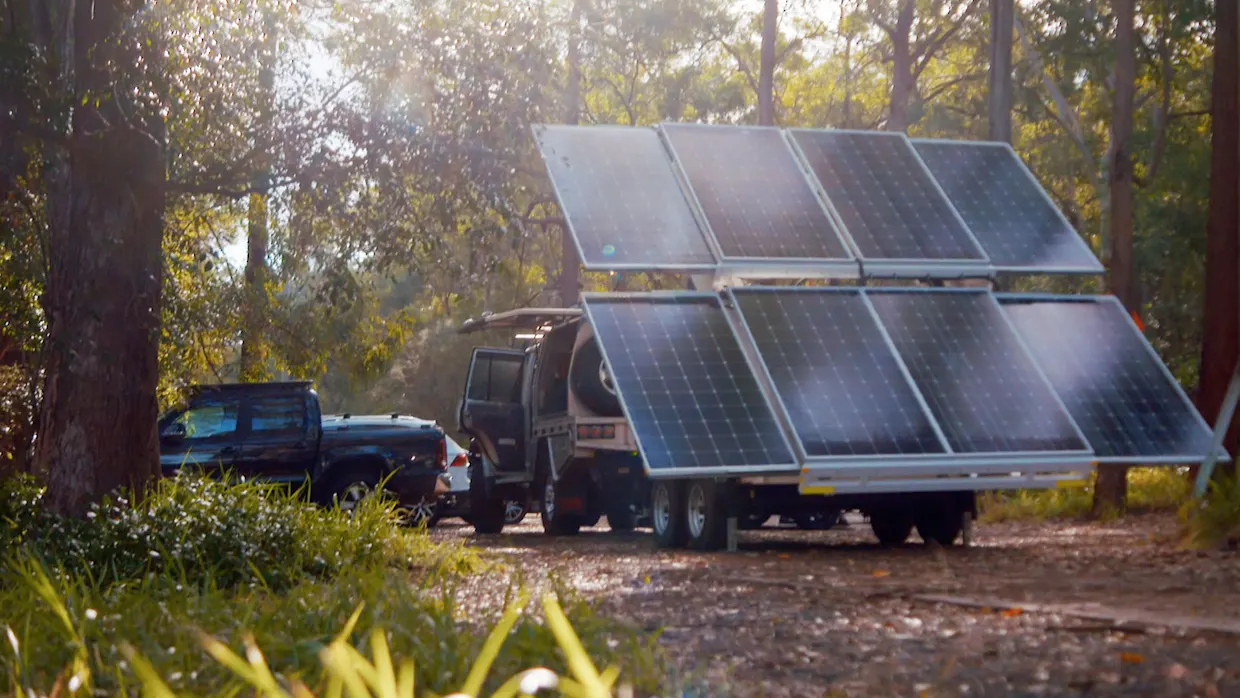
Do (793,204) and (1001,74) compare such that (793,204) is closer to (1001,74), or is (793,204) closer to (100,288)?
(100,288)

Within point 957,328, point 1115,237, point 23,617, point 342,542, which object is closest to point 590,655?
point 23,617

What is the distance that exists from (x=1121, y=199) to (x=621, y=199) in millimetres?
9685

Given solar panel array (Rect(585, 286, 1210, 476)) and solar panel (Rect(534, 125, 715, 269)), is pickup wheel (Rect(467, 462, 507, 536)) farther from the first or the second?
solar panel array (Rect(585, 286, 1210, 476))

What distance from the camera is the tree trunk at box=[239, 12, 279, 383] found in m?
13.1

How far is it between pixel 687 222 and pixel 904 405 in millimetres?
2837

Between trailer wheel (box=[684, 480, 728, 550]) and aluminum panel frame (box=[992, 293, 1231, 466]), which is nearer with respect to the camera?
aluminum panel frame (box=[992, 293, 1231, 466])

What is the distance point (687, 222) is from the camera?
13.7 metres

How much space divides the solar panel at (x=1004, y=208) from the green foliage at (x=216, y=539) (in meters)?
6.65

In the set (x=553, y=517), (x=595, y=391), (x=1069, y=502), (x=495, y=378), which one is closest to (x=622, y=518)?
(x=553, y=517)

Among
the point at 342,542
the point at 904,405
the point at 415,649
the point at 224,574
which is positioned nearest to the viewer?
the point at 415,649

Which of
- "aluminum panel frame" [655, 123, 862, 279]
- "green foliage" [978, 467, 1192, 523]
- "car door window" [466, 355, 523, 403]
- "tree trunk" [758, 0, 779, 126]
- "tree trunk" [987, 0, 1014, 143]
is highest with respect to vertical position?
"tree trunk" [758, 0, 779, 126]

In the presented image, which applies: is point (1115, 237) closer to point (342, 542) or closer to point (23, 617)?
point (342, 542)

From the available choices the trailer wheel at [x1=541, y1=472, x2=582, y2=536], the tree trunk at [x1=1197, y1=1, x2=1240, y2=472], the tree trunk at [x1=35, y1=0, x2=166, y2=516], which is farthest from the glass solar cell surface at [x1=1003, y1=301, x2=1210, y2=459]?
the tree trunk at [x1=35, y1=0, x2=166, y2=516]

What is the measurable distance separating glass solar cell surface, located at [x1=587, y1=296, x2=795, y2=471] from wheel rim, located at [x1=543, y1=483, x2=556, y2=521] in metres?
5.12
